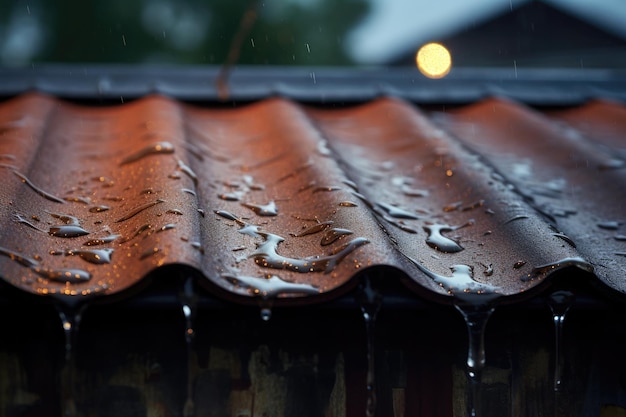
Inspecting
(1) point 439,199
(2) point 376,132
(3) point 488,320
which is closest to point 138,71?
(2) point 376,132

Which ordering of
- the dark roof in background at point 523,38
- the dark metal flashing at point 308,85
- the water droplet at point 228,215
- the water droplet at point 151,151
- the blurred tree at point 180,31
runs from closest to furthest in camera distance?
the water droplet at point 228,215 < the water droplet at point 151,151 < the dark metal flashing at point 308,85 < the dark roof in background at point 523,38 < the blurred tree at point 180,31

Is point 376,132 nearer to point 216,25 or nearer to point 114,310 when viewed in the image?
point 114,310

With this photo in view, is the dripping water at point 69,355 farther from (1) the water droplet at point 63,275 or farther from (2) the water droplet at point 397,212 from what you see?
(2) the water droplet at point 397,212

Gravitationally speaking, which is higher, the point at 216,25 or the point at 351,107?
the point at 216,25

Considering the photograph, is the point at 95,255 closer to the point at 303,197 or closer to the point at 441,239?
the point at 303,197

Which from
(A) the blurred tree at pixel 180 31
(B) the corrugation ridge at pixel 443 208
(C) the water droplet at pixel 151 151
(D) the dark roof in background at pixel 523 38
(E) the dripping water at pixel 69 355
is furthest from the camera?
(A) the blurred tree at pixel 180 31

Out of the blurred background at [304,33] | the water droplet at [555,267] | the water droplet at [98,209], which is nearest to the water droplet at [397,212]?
the water droplet at [555,267]
